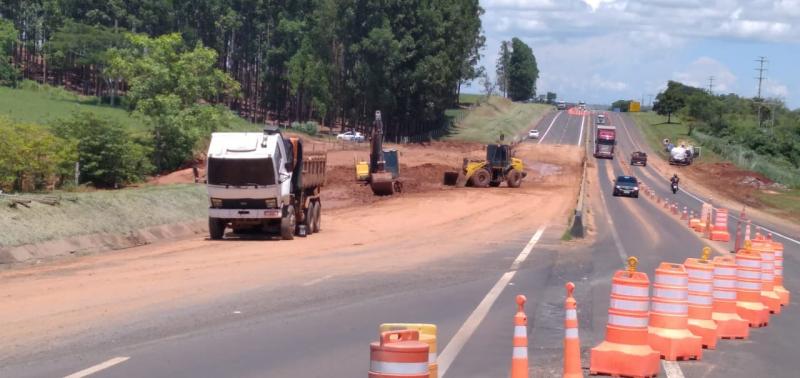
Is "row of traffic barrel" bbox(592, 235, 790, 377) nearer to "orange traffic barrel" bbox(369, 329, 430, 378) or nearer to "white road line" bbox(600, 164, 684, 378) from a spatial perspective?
"white road line" bbox(600, 164, 684, 378)

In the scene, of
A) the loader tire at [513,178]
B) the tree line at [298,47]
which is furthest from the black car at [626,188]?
the tree line at [298,47]

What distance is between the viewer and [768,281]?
17.9m

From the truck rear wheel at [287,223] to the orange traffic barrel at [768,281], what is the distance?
15.2 m

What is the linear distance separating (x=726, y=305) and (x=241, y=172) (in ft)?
57.0

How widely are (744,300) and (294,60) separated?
90959 mm

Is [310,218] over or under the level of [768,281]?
under

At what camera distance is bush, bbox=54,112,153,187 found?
164 feet

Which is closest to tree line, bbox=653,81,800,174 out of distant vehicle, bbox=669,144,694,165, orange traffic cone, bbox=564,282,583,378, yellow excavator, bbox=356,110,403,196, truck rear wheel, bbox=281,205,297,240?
distant vehicle, bbox=669,144,694,165

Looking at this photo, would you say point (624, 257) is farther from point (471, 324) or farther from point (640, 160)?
point (640, 160)

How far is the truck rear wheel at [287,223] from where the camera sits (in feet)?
100

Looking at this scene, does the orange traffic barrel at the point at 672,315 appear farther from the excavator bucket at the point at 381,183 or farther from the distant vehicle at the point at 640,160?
the distant vehicle at the point at 640,160

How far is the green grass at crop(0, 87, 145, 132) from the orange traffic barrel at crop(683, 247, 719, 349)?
57239mm

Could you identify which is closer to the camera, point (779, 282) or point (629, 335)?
point (629, 335)

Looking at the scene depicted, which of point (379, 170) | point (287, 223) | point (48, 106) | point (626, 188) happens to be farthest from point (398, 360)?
point (48, 106)
